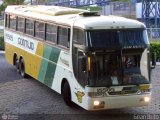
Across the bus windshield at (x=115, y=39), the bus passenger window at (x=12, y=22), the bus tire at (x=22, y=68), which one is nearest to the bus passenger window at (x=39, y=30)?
the bus tire at (x=22, y=68)

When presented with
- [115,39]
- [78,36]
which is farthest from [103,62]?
[78,36]

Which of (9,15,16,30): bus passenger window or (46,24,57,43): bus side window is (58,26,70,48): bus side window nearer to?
(46,24,57,43): bus side window

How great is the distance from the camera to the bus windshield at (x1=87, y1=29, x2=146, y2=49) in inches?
413

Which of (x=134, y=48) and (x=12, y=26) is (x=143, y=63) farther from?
(x=12, y=26)

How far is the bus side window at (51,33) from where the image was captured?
13.4 metres

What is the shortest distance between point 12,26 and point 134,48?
9.26 metres

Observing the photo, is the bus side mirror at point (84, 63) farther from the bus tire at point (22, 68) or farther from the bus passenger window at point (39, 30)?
the bus tire at point (22, 68)

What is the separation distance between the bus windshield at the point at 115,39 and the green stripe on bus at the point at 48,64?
2.59 m

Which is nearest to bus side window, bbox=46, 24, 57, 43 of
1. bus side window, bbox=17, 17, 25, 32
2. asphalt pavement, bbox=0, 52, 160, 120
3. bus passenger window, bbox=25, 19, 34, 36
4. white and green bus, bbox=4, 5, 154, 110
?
white and green bus, bbox=4, 5, 154, 110

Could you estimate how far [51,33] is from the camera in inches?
540

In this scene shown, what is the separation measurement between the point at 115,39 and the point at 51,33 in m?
3.64

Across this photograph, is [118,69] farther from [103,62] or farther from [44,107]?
[44,107]

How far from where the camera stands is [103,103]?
34.2 ft

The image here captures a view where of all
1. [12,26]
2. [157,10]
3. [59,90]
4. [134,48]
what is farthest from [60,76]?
[157,10]
